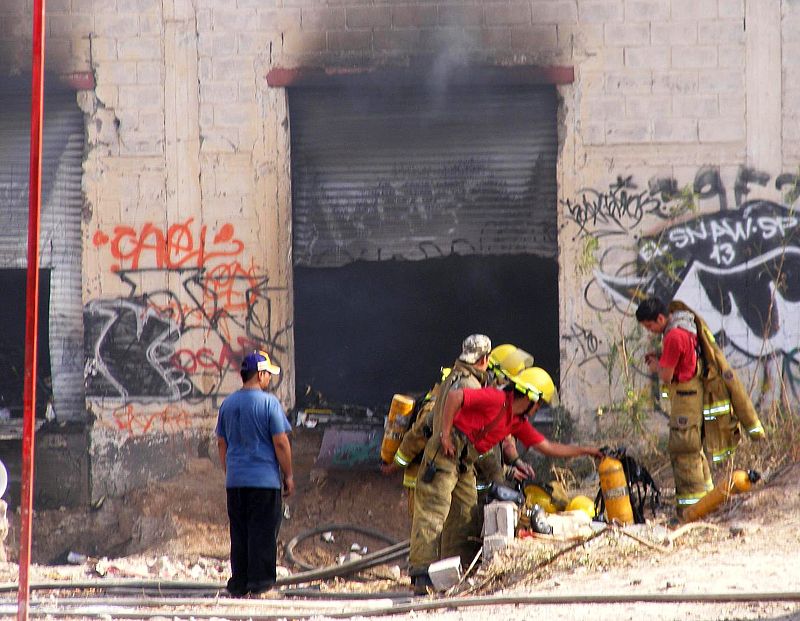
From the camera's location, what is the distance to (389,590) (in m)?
8.35

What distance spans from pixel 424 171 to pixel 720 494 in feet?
14.3

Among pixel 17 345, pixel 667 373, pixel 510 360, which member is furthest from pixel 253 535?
pixel 17 345

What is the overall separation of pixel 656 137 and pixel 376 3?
2941 mm

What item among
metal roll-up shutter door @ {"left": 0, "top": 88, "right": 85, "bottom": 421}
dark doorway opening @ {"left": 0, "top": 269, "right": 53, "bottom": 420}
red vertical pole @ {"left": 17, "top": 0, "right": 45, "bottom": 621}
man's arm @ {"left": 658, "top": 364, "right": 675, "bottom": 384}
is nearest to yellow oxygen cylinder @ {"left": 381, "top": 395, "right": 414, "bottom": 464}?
man's arm @ {"left": 658, "top": 364, "right": 675, "bottom": 384}

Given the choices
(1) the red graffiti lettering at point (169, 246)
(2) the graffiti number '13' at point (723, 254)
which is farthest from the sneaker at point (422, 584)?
(2) the graffiti number '13' at point (723, 254)

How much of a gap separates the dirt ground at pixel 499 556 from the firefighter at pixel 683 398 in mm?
353

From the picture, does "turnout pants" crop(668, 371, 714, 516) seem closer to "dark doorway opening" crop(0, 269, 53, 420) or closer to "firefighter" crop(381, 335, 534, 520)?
"firefighter" crop(381, 335, 534, 520)

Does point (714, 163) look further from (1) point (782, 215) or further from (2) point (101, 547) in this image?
(2) point (101, 547)

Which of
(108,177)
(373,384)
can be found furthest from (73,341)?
(373,384)

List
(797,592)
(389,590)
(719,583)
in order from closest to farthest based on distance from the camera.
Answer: (797,592)
(719,583)
(389,590)

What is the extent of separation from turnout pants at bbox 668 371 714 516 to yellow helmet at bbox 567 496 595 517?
0.74 metres

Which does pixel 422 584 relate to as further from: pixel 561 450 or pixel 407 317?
pixel 407 317

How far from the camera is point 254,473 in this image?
24.3 feet

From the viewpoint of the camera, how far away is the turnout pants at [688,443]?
8328 millimetres
